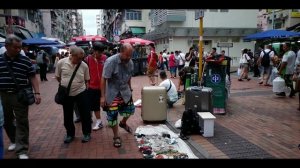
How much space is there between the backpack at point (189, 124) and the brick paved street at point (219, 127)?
0.57 ft

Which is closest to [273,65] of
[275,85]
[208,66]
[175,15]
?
[275,85]

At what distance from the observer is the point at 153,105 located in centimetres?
645

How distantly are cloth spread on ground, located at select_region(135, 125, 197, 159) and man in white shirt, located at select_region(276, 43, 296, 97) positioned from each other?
574 cm

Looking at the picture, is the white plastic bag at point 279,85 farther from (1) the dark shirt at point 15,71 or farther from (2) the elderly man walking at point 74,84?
(1) the dark shirt at point 15,71

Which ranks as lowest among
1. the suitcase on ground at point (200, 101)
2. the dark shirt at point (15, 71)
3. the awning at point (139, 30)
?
the suitcase on ground at point (200, 101)

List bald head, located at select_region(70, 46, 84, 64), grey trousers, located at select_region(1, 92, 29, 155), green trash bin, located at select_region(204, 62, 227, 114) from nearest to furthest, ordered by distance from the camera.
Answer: grey trousers, located at select_region(1, 92, 29, 155) → bald head, located at select_region(70, 46, 84, 64) → green trash bin, located at select_region(204, 62, 227, 114)

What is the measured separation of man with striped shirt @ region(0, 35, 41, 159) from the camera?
408 cm

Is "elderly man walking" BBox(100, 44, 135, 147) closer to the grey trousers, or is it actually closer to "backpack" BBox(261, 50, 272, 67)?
the grey trousers

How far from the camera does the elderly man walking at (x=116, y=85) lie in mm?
4852

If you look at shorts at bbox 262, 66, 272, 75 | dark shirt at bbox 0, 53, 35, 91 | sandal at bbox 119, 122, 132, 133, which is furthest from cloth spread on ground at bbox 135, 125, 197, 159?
shorts at bbox 262, 66, 272, 75

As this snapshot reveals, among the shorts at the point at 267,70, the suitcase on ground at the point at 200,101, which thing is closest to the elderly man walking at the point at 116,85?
the suitcase on ground at the point at 200,101

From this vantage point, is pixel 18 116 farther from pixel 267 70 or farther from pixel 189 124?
pixel 267 70
